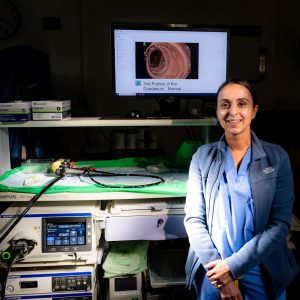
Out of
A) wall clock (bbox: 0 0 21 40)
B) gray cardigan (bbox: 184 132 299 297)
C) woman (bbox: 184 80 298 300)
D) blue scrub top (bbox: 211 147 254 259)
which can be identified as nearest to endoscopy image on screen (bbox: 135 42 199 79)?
woman (bbox: 184 80 298 300)

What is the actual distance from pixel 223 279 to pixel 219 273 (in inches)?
1.1

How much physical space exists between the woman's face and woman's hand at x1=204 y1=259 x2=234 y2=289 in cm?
48

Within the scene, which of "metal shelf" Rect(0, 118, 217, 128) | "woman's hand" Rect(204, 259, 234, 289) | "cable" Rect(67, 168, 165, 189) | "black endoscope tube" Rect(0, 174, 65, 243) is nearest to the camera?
"woman's hand" Rect(204, 259, 234, 289)

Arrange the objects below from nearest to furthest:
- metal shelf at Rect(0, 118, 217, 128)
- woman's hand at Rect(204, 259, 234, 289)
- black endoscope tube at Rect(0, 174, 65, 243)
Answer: woman's hand at Rect(204, 259, 234, 289) < black endoscope tube at Rect(0, 174, 65, 243) < metal shelf at Rect(0, 118, 217, 128)

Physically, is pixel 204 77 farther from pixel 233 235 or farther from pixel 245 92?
pixel 233 235

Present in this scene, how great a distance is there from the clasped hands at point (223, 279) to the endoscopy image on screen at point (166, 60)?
0.89 metres

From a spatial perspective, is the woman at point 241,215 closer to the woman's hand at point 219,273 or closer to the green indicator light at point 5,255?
the woman's hand at point 219,273

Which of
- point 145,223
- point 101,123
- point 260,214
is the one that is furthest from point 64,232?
point 260,214

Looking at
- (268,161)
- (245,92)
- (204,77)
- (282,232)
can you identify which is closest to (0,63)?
(204,77)

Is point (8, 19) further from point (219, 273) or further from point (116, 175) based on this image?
point (219, 273)

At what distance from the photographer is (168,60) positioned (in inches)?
64.3

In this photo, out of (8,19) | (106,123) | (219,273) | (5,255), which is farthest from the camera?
(8,19)

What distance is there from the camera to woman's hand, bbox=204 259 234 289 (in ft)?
3.95

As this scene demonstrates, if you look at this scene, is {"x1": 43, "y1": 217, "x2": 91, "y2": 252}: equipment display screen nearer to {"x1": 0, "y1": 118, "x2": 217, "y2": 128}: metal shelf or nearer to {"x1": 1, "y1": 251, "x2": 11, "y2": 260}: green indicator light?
{"x1": 1, "y1": 251, "x2": 11, "y2": 260}: green indicator light
